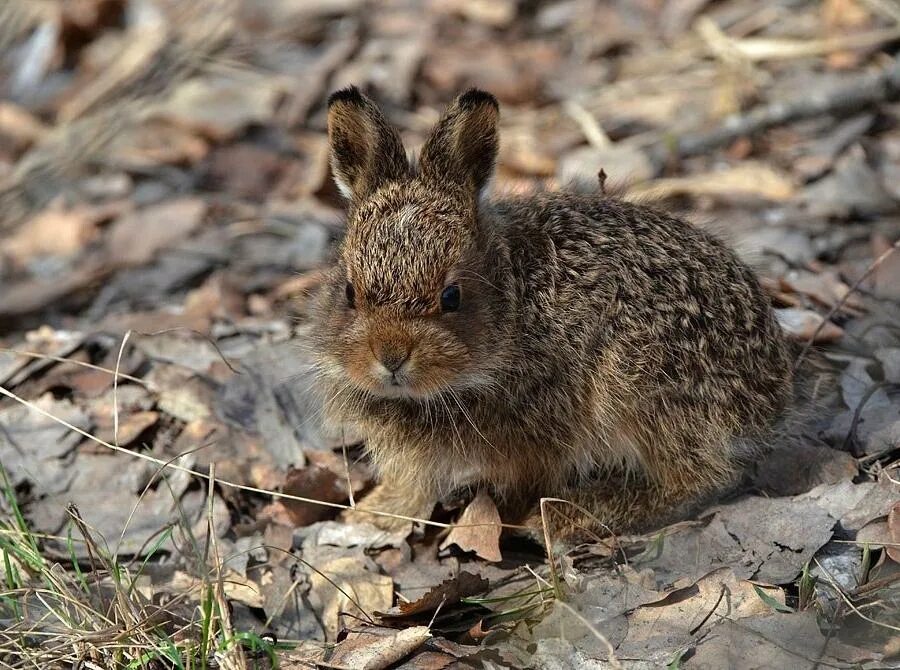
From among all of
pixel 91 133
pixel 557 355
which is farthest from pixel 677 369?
pixel 91 133

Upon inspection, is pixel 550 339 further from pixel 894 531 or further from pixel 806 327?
pixel 806 327

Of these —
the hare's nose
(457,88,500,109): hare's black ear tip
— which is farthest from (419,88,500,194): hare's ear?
the hare's nose

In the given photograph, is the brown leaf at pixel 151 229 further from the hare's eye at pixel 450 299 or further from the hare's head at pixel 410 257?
the hare's eye at pixel 450 299

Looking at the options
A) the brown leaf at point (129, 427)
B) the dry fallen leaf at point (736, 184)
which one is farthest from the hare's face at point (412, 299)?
the dry fallen leaf at point (736, 184)

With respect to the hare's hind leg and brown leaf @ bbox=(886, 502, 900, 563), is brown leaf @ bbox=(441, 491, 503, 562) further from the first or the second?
brown leaf @ bbox=(886, 502, 900, 563)

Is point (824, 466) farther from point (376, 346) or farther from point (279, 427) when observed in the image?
point (279, 427)
